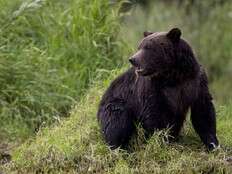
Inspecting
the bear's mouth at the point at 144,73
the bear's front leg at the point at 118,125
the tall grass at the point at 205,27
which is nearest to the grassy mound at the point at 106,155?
the bear's front leg at the point at 118,125

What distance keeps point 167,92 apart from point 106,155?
745mm

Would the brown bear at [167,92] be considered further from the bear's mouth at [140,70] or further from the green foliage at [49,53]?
the green foliage at [49,53]

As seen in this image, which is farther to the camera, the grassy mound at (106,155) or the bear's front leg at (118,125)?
the bear's front leg at (118,125)

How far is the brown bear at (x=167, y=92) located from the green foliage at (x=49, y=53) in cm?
146

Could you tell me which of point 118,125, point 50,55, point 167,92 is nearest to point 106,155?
point 118,125

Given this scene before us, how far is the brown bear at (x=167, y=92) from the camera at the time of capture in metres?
6.73

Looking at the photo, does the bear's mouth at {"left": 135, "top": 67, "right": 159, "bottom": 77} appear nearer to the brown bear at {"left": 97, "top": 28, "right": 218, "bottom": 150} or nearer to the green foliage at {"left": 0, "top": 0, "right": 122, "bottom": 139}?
the brown bear at {"left": 97, "top": 28, "right": 218, "bottom": 150}

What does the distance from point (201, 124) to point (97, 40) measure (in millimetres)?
2857

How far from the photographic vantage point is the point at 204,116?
690cm

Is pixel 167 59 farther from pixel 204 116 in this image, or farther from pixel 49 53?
pixel 49 53

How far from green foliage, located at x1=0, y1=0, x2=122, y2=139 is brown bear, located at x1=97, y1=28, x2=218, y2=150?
1463 millimetres

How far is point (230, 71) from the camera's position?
14.5 meters

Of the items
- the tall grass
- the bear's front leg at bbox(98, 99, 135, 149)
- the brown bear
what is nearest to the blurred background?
the bear's front leg at bbox(98, 99, 135, 149)

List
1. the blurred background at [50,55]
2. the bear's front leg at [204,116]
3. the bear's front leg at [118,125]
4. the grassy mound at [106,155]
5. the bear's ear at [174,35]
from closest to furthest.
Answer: the grassy mound at [106,155] < the bear's ear at [174,35] < the bear's front leg at [204,116] < the bear's front leg at [118,125] < the blurred background at [50,55]
